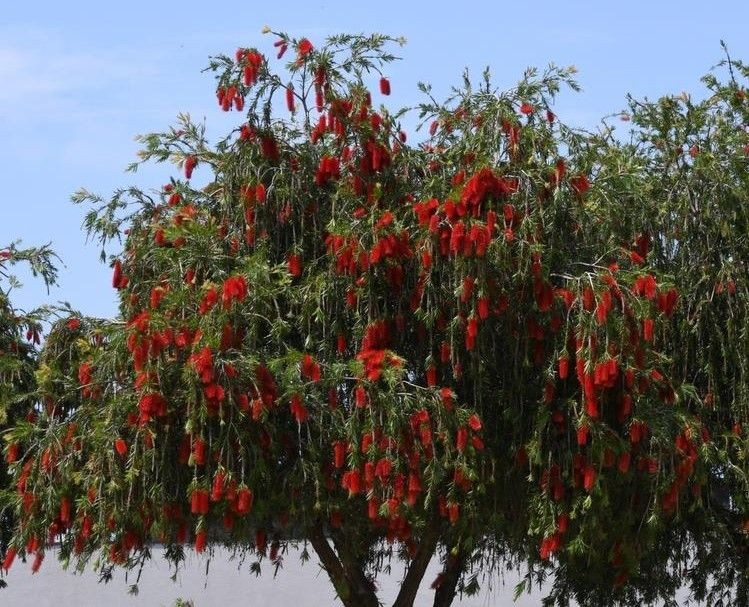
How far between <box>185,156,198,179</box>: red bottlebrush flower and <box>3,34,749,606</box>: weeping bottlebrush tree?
12 millimetres

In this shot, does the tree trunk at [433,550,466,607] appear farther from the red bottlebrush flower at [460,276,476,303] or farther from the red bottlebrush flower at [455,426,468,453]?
the red bottlebrush flower at [460,276,476,303]

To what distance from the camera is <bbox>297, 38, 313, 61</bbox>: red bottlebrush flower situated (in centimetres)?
1139

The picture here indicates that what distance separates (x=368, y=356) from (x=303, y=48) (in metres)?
2.52

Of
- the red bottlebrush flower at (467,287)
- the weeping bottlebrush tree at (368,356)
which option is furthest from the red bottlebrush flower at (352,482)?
the red bottlebrush flower at (467,287)

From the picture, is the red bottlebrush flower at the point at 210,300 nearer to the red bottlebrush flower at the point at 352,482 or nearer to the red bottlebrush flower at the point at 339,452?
the red bottlebrush flower at the point at 339,452

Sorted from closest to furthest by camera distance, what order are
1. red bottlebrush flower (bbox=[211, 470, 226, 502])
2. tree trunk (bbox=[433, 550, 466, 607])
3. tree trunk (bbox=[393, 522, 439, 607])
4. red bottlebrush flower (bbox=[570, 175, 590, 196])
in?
red bottlebrush flower (bbox=[211, 470, 226, 502]) → red bottlebrush flower (bbox=[570, 175, 590, 196]) → tree trunk (bbox=[393, 522, 439, 607]) → tree trunk (bbox=[433, 550, 466, 607])

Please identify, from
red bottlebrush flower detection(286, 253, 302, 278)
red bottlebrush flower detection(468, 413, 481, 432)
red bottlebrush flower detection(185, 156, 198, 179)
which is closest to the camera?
red bottlebrush flower detection(468, 413, 481, 432)

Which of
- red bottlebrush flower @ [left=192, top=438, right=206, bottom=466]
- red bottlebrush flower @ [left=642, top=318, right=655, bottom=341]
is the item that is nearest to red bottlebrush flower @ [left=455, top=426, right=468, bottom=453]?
red bottlebrush flower @ [left=642, top=318, right=655, bottom=341]

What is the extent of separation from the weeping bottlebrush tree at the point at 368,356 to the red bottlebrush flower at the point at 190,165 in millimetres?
12

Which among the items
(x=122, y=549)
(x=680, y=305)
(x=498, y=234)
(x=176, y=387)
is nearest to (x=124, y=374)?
(x=176, y=387)

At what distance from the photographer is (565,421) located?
1109 cm

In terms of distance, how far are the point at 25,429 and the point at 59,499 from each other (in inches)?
23.3

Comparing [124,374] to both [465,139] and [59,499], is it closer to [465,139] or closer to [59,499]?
[59,499]

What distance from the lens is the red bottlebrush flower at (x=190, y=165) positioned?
12148 millimetres
